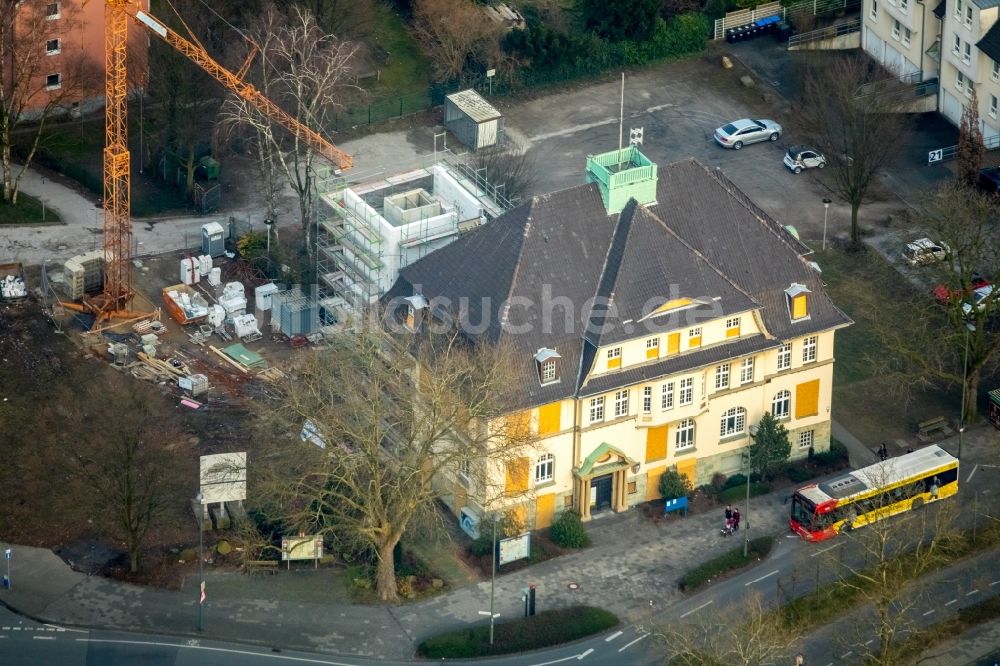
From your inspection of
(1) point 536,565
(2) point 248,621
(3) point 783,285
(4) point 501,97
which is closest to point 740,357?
(3) point 783,285

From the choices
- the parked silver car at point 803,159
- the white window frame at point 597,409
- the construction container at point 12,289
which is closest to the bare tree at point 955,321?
the parked silver car at point 803,159

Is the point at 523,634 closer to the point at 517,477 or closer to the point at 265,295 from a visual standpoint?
the point at 517,477

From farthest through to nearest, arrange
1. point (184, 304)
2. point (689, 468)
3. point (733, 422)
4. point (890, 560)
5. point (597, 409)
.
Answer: point (184, 304) → point (733, 422) → point (689, 468) → point (597, 409) → point (890, 560)

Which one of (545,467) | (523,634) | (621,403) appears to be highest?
(621,403)

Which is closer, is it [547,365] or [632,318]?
[547,365]

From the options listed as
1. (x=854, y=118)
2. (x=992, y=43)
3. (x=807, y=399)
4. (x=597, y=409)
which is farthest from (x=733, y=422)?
(x=992, y=43)

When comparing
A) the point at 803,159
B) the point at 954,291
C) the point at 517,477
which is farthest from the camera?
the point at 803,159

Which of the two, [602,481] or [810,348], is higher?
[810,348]

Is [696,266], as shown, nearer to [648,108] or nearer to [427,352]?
[427,352]
